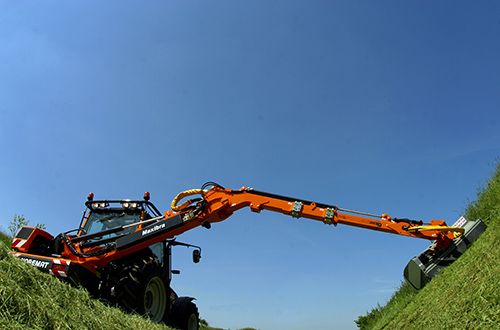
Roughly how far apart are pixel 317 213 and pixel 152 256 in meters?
3.13

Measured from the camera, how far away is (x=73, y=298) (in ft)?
16.6

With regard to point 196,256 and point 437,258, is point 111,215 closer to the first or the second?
point 196,256

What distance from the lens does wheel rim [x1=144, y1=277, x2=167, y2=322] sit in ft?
26.0

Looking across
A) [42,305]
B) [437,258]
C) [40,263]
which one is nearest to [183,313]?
[40,263]

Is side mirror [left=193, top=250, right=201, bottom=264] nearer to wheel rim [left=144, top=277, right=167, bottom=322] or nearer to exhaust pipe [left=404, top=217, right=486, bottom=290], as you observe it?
wheel rim [left=144, top=277, right=167, bottom=322]

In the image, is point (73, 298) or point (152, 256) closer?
point (73, 298)

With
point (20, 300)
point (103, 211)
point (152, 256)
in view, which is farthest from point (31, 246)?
point (20, 300)

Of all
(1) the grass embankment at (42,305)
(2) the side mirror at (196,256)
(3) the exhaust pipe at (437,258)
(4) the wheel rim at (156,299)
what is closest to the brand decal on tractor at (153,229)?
(4) the wheel rim at (156,299)

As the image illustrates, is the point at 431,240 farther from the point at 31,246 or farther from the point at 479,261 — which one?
the point at 31,246

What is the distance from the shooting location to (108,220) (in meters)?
8.66

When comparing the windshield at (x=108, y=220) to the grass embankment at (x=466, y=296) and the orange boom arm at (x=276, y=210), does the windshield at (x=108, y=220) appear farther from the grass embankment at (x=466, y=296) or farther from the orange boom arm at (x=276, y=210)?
the grass embankment at (x=466, y=296)

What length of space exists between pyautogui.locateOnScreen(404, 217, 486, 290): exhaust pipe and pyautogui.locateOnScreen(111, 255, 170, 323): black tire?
13.9 ft

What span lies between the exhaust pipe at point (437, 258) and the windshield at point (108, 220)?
494cm

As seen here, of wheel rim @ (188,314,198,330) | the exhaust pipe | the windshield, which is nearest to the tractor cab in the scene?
the windshield
